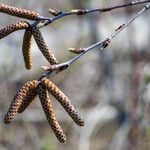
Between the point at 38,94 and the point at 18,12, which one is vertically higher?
the point at 18,12

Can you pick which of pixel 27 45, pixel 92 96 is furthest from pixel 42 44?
pixel 92 96

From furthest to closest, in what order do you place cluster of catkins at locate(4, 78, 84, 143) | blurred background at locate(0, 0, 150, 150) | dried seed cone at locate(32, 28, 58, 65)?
blurred background at locate(0, 0, 150, 150) < dried seed cone at locate(32, 28, 58, 65) < cluster of catkins at locate(4, 78, 84, 143)

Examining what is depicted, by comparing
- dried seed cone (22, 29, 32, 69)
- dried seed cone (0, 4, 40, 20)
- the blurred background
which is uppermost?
dried seed cone (0, 4, 40, 20)

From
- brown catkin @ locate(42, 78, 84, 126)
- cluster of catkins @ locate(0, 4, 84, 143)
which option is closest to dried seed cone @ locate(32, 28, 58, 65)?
cluster of catkins @ locate(0, 4, 84, 143)

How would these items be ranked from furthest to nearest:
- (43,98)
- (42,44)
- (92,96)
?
(92,96) < (42,44) < (43,98)

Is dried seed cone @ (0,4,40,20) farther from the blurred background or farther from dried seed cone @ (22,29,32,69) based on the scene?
the blurred background

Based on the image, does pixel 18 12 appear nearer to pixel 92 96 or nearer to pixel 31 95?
pixel 31 95

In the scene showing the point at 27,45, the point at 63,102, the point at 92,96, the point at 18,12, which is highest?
the point at 18,12

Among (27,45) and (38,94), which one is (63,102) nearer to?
(38,94)

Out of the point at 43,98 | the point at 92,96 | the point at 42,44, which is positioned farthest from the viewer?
the point at 92,96

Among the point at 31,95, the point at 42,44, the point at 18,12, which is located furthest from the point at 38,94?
the point at 18,12

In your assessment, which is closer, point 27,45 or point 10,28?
point 10,28

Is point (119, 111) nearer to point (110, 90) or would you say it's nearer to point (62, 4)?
point (110, 90)
